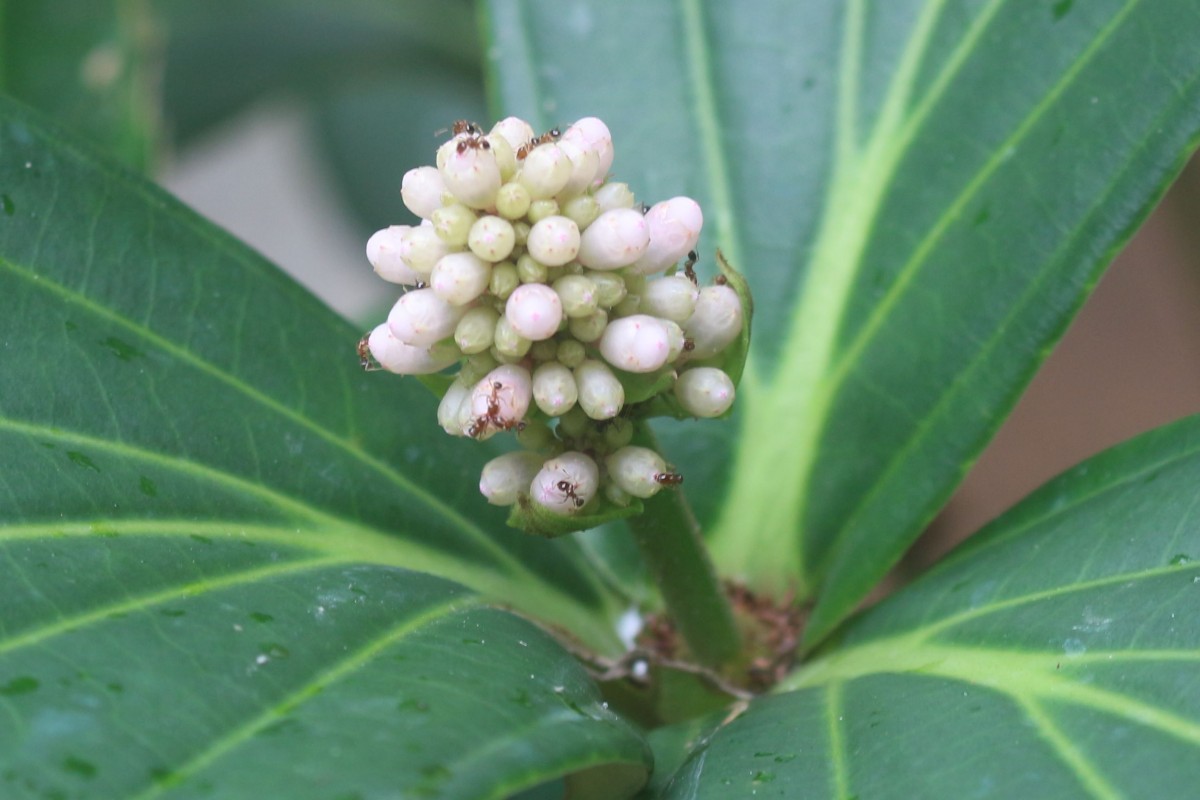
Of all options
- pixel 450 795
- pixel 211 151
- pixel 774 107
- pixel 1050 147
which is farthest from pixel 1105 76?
pixel 211 151

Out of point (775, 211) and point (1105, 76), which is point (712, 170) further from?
point (1105, 76)

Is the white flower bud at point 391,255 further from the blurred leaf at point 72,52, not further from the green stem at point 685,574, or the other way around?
the blurred leaf at point 72,52

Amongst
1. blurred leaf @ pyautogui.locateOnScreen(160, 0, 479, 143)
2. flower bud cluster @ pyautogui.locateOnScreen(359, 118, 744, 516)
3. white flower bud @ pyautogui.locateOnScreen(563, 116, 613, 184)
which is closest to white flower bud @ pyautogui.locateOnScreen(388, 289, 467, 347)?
flower bud cluster @ pyautogui.locateOnScreen(359, 118, 744, 516)

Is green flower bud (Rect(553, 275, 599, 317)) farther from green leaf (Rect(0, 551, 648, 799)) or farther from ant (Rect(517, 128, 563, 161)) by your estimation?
green leaf (Rect(0, 551, 648, 799))

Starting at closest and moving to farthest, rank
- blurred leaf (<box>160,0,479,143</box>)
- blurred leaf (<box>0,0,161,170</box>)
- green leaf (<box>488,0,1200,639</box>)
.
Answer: green leaf (<box>488,0,1200,639</box>) → blurred leaf (<box>0,0,161,170</box>) → blurred leaf (<box>160,0,479,143</box>)

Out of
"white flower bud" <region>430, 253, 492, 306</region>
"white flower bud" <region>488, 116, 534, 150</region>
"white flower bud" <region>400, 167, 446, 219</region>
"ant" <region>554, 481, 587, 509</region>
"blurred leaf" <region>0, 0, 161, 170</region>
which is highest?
"blurred leaf" <region>0, 0, 161, 170</region>

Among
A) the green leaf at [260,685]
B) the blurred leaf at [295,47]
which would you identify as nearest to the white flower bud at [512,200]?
the green leaf at [260,685]
